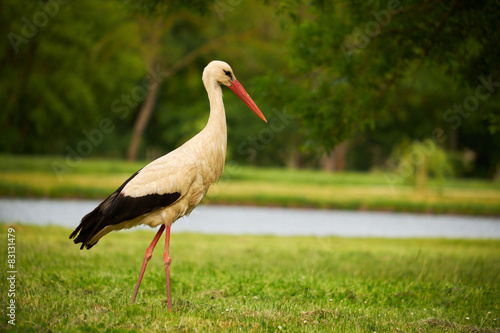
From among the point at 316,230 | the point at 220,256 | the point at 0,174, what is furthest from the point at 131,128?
the point at 220,256

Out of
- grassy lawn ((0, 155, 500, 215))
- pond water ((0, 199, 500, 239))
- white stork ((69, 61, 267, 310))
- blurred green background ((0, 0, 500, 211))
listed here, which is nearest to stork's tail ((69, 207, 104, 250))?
white stork ((69, 61, 267, 310))

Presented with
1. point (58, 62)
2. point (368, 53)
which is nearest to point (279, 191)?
point (368, 53)

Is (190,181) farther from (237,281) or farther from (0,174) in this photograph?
(0,174)

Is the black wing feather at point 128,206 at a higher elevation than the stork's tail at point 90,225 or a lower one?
higher

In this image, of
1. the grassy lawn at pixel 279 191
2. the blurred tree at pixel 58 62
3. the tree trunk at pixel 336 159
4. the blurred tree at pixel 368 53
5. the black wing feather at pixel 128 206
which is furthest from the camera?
the tree trunk at pixel 336 159

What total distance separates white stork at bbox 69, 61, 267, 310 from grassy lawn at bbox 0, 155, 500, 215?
14.5m

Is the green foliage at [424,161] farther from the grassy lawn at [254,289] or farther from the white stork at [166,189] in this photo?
the white stork at [166,189]

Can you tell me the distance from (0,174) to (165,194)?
20120 millimetres

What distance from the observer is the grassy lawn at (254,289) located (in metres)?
4.55

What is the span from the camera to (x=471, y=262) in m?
8.50

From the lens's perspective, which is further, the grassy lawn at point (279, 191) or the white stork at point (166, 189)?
the grassy lawn at point (279, 191)

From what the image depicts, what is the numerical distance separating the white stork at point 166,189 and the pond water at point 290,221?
345 inches

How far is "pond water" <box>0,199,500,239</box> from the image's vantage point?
580 inches

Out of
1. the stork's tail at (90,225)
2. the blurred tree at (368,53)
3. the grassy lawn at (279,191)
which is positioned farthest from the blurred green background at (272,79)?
the stork's tail at (90,225)
